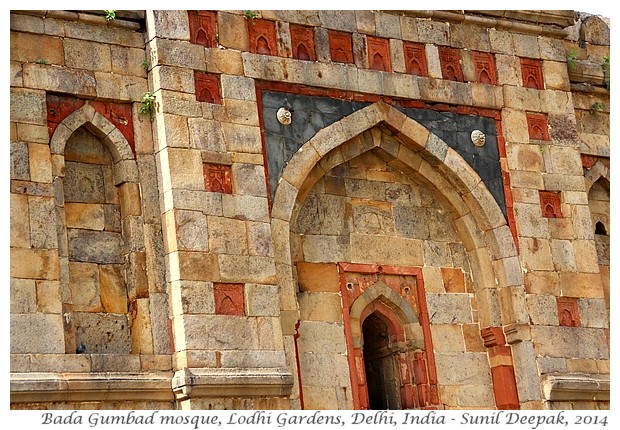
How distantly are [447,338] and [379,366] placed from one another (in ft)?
2.57

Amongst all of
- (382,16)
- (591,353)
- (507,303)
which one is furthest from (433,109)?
(591,353)

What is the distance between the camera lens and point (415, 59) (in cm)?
1491

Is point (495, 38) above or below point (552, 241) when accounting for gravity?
above

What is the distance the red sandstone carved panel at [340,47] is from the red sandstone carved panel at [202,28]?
1.35 meters

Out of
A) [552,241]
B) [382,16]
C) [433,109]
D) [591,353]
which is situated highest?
[382,16]

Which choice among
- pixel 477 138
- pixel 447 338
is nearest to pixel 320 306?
pixel 447 338

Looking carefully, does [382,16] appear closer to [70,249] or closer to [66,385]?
[70,249]

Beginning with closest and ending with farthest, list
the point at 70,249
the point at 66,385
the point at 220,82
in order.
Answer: the point at 66,385 < the point at 70,249 < the point at 220,82

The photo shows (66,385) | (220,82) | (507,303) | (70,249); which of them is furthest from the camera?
(507,303)

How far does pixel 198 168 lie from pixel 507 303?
3765mm

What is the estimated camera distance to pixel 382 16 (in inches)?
583

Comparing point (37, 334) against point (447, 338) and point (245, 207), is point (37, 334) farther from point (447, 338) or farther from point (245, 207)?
point (447, 338)

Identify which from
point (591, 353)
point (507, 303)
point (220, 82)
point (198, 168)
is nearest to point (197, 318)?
point (198, 168)

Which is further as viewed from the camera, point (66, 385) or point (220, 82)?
point (220, 82)
